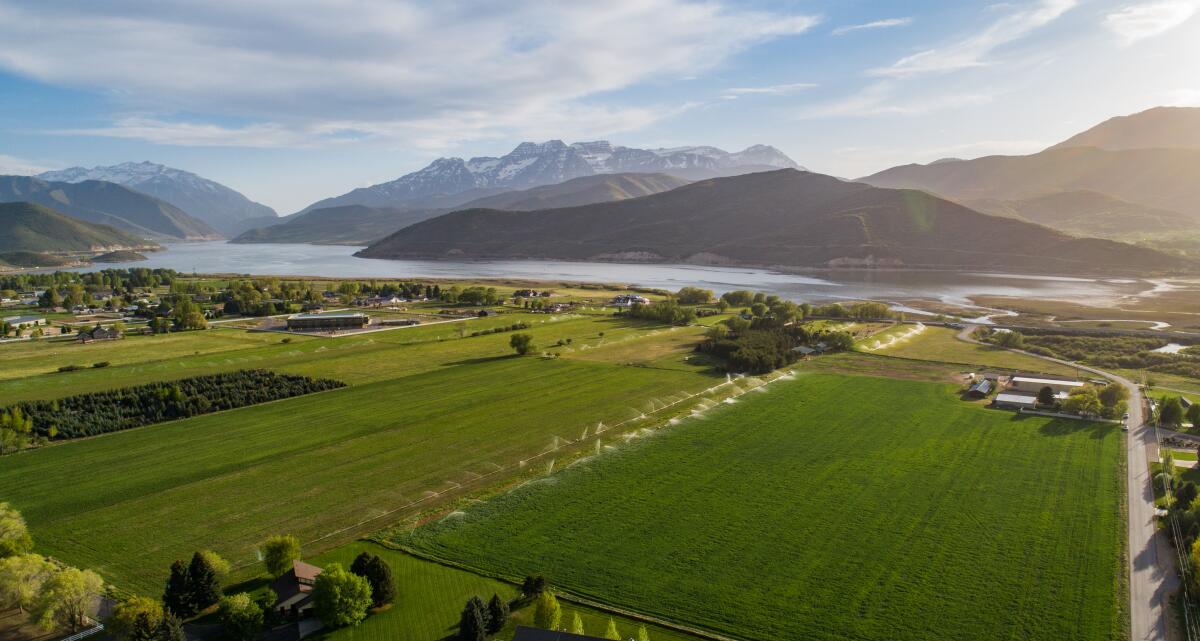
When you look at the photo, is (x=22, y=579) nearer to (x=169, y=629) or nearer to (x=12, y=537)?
(x=12, y=537)

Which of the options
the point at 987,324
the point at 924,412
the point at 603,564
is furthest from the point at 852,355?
the point at 603,564

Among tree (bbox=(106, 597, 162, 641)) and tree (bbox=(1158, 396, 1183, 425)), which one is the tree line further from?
tree (bbox=(1158, 396, 1183, 425))

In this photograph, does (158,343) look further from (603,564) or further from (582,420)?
(603,564)

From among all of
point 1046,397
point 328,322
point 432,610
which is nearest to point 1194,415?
point 1046,397

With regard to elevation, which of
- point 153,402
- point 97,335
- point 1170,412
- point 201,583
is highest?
point 97,335

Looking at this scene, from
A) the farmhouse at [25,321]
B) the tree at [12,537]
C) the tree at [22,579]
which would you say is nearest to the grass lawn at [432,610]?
the tree at [22,579]

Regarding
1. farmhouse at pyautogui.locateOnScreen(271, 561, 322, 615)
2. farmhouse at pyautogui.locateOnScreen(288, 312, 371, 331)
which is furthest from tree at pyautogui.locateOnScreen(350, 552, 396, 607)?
farmhouse at pyautogui.locateOnScreen(288, 312, 371, 331)

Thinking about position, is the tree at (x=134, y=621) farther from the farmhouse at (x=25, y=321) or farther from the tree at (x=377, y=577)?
the farmhouse at (x=25, y=321)
